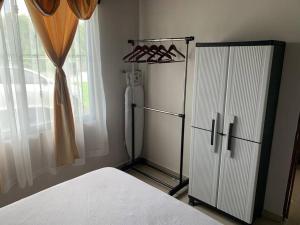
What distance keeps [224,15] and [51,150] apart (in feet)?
7.31

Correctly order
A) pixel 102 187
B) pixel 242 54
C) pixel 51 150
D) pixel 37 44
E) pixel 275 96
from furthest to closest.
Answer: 1. pixel 51 150
2. pixel 37 44
3. pixel 275 96
4. pixel 242 54
5. pixel 102 187

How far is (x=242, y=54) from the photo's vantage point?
188 cm

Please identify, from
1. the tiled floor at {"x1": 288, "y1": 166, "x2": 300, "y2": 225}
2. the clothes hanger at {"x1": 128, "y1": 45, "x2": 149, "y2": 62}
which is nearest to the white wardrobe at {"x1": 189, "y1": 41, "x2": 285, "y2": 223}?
the tiled floor at {"x1": 288, "y1": 166, "x2": 300, "y2": 225}

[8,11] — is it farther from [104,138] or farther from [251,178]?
[251,178]

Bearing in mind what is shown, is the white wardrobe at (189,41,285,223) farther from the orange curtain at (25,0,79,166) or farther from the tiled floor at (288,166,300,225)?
the orange curtain at (25,0,79,166)

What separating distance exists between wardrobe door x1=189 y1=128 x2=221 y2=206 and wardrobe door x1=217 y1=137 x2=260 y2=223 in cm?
6

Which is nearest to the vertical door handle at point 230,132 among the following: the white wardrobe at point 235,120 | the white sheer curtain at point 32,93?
the white wardrobe at point 235,120

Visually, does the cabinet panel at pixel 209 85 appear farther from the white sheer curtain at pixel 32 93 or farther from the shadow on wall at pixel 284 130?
the white sheer curtain at pixel 32 93

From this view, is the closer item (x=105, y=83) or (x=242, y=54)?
(x=242, y=54)

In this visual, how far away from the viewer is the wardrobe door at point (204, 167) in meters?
2.23

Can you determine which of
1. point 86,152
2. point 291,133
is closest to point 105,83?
point 86,152

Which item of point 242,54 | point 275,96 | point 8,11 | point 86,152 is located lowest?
point 86,152

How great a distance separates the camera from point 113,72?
2.92 m

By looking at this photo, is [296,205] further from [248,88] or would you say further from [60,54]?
[60,54]
